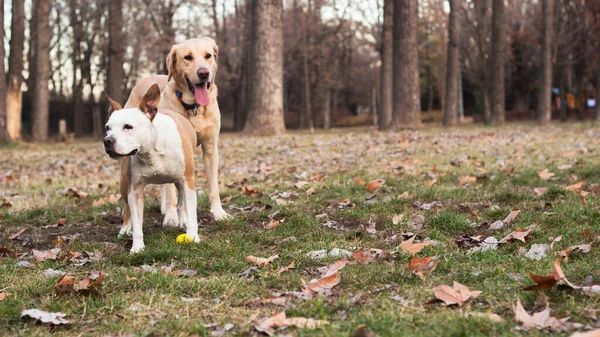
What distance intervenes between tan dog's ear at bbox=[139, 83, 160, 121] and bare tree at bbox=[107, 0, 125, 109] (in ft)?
56.5

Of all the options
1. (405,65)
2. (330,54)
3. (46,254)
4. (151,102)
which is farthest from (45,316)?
(330,54)

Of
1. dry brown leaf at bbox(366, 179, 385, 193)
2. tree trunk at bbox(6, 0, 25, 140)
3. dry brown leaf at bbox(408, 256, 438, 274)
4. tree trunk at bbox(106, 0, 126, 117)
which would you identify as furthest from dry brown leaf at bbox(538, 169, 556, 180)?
tree trunk at bbox(6, 0, 25, 140)

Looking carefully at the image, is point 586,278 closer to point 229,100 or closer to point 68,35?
point 68,35

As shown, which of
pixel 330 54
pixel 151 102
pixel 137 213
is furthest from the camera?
pixel 330 54

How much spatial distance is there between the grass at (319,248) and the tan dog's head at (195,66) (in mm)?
1281

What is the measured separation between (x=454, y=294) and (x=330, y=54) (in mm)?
41927

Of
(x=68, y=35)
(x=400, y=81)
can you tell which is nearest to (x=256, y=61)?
(x=400, y=81)

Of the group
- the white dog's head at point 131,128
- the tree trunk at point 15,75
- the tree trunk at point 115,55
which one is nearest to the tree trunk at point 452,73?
the tree trunk at point 115,55

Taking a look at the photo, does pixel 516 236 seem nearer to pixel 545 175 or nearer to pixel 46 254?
pixel 545 175

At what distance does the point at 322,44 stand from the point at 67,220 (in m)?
36.7

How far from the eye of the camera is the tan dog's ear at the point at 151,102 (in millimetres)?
4648

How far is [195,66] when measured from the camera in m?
5.90

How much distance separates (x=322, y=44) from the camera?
1645 inches

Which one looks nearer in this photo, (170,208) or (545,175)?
(170,208)
